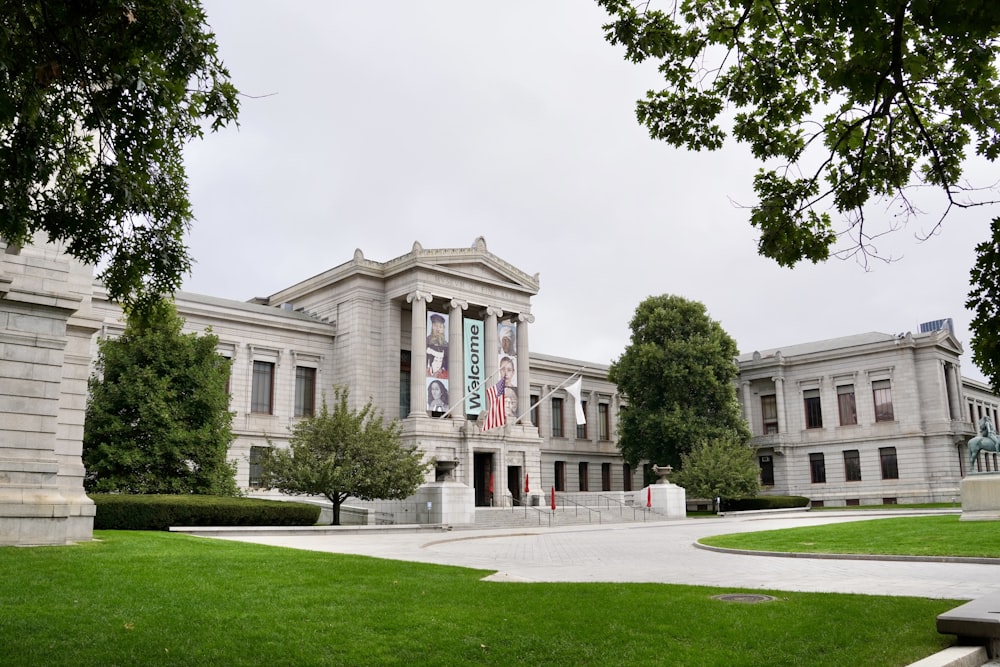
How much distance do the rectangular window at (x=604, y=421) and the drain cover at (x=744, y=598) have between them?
5555 centimetres

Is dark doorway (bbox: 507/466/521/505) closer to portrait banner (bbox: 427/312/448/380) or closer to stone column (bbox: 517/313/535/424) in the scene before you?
stone column (bbox: 517/313/535/424)

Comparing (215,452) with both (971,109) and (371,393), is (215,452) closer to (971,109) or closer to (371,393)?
(371,393)

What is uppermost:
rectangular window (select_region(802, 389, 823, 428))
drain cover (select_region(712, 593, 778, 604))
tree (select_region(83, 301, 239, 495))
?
rectangular window (select_region(802, 389, 823, 428))

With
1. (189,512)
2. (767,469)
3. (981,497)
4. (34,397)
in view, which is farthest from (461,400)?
(34,397)

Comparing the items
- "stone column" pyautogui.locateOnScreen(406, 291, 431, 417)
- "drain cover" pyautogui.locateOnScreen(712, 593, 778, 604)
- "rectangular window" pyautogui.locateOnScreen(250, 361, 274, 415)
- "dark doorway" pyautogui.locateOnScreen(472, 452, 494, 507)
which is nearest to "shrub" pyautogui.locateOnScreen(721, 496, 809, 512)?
"dark doorway" pyautogui.locateOnScreen(472, 452, 494, 507)

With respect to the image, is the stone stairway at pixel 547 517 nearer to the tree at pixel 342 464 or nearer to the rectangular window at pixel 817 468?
the tree at pixel 342 464

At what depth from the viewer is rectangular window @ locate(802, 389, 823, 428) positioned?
206 feet

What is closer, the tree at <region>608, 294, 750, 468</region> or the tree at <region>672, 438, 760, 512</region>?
the tree at <region>672, 438, 760, 512</region>

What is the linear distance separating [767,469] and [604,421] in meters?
13.3

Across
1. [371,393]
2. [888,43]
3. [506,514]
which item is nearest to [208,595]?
[888,43]

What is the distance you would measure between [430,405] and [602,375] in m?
23.3

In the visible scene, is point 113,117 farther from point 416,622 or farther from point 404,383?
point 404,383

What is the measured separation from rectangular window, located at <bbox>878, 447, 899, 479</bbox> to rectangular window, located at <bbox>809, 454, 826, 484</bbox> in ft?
14.2

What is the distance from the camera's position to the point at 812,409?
63312mm
